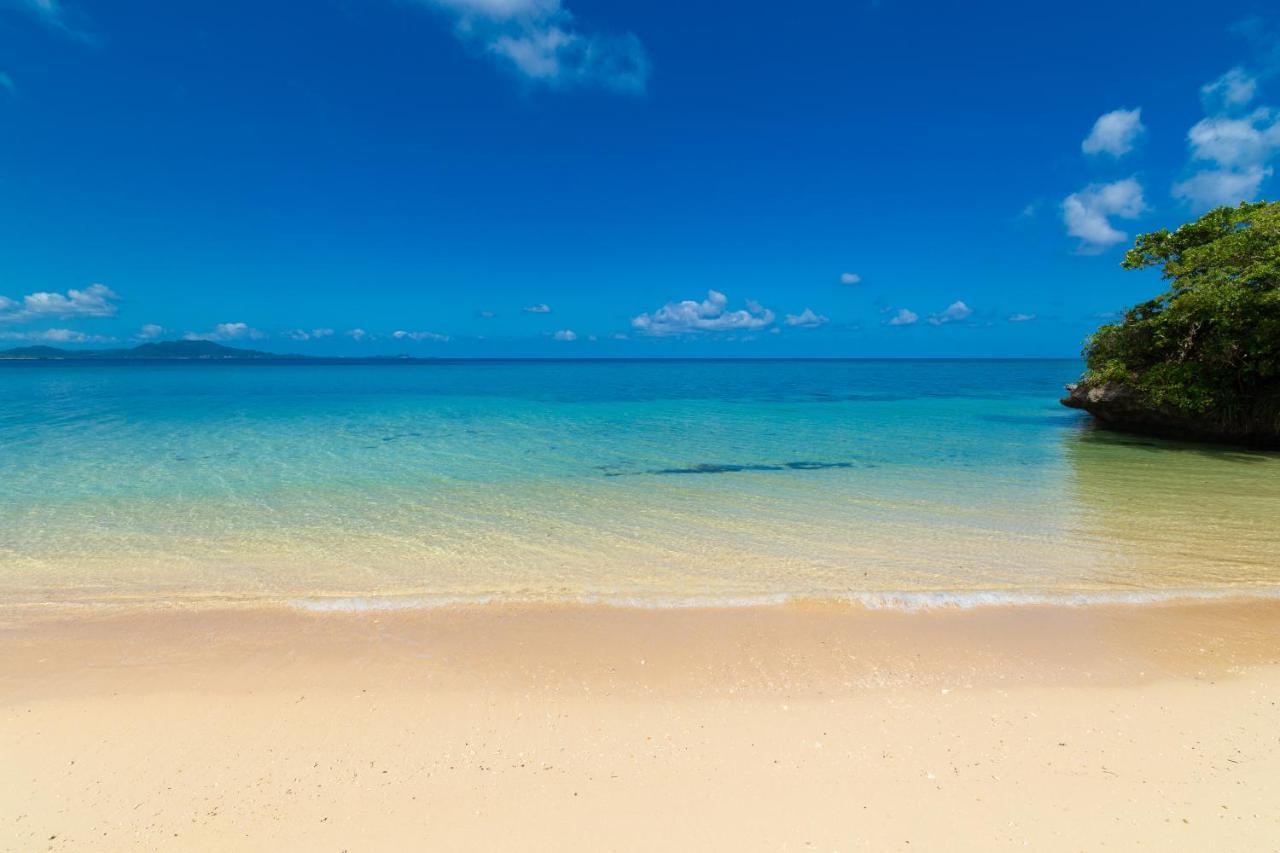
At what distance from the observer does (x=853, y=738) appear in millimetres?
3965

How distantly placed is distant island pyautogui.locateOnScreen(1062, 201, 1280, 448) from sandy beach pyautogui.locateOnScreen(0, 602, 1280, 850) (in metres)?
14.8

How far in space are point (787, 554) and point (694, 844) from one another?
17.0 ft

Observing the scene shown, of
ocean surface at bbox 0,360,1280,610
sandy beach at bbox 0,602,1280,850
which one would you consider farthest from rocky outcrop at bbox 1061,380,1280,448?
sandy beach at bbox 0,602,1280,850

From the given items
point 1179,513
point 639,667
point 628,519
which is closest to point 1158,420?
point 1179,513

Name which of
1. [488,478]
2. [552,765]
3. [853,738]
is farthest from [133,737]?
[488,478]

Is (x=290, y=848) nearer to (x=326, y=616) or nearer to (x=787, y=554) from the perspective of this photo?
(x=326, y=616)

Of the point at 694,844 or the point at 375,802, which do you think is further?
the point at 375,802

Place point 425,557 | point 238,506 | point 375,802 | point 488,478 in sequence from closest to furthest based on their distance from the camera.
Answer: point 375,802, point 425,557, point 238,506, point 488,478

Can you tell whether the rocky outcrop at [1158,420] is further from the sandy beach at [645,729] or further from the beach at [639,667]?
the sandy beach at [645,729]

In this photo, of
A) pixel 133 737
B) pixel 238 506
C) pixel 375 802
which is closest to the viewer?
pixel 375 802

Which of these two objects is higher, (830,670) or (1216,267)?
(1216,267)

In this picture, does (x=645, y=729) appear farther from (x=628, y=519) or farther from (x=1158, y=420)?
(x=1158, y=420)

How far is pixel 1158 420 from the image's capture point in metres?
18.6

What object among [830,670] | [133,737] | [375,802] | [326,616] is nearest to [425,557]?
[326,616]
